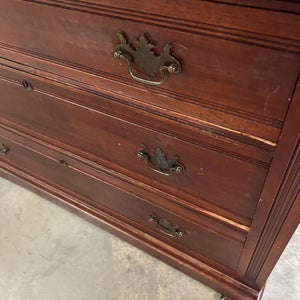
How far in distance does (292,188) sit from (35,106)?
0.70 metres

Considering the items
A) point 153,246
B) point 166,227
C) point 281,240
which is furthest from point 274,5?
point 153,246

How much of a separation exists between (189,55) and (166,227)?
608 millimetres

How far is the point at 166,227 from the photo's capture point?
3.11 ft

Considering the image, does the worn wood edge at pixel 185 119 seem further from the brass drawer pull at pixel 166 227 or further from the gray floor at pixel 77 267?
the gray floor at pixel 77 267

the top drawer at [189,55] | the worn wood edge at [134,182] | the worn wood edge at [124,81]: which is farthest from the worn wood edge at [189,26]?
the worn wood edge at [134,182]

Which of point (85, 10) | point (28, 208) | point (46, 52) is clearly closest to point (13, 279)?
point (28, 208)

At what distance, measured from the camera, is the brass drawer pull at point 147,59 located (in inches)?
19.8

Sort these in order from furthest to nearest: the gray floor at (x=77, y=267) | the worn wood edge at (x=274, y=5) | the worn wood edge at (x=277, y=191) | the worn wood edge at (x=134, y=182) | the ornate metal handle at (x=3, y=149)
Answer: the ornate metal handle at (x=3, y=149) < the gray floor at (x=77, y=267) < the worn wood edge at (x=134, y=182) < the worn wood edge at (x=277, y=191) < the worn wood edge at (x=274, y=5)

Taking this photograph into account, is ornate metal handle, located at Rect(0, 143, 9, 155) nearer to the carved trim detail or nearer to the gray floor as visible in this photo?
the gray floor

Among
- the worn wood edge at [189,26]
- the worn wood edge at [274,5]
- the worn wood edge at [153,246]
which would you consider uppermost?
the worn wood edge at [274,5]

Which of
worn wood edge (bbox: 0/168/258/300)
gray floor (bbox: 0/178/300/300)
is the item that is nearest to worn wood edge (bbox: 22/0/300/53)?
worn wood edge (bbox: 0/168/258/300)

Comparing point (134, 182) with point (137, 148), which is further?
point (134, 182)

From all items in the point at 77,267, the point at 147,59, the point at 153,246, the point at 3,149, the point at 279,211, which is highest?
the point at 147,59

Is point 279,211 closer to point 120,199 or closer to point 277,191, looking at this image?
point 277,191
